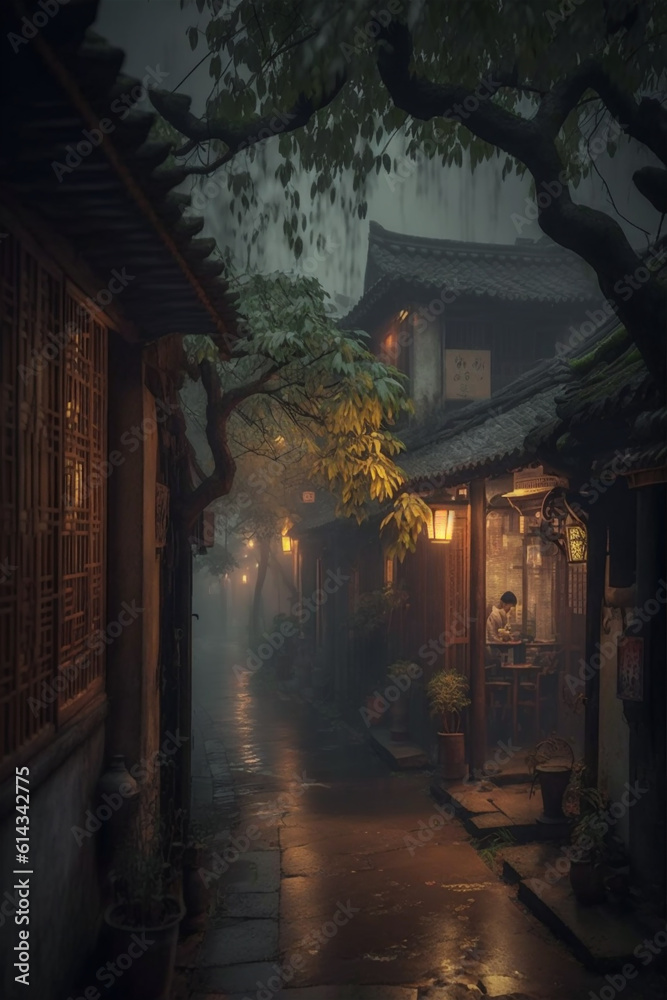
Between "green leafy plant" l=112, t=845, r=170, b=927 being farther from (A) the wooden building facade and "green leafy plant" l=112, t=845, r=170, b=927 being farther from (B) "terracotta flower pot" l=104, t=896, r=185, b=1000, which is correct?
(A) the wooden building facade

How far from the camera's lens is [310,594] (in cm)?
2883

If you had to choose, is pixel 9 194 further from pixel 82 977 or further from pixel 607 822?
pixel 607 822

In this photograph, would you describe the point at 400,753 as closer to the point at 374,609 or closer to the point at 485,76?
the point at 374,609

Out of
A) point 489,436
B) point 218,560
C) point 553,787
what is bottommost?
point 553,787

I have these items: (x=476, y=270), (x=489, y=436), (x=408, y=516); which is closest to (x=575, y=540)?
(x=408, y=516)

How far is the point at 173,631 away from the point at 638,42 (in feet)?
20.7

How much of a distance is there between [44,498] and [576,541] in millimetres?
6440

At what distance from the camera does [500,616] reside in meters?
16.5

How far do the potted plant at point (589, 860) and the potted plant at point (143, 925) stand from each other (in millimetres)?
3772

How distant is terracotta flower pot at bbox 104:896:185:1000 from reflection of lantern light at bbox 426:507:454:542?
8.42 metres

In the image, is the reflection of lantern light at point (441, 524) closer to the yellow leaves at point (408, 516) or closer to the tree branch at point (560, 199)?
the yellow leaves at point (408, 516)

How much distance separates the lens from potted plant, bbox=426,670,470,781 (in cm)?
1262

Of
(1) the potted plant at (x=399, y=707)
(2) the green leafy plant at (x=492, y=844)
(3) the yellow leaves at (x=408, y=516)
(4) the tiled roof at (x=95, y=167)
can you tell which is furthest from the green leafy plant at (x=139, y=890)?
(1) the potted plant at (x=399, y=707)

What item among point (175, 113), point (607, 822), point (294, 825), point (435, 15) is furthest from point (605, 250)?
point (294, 825)
